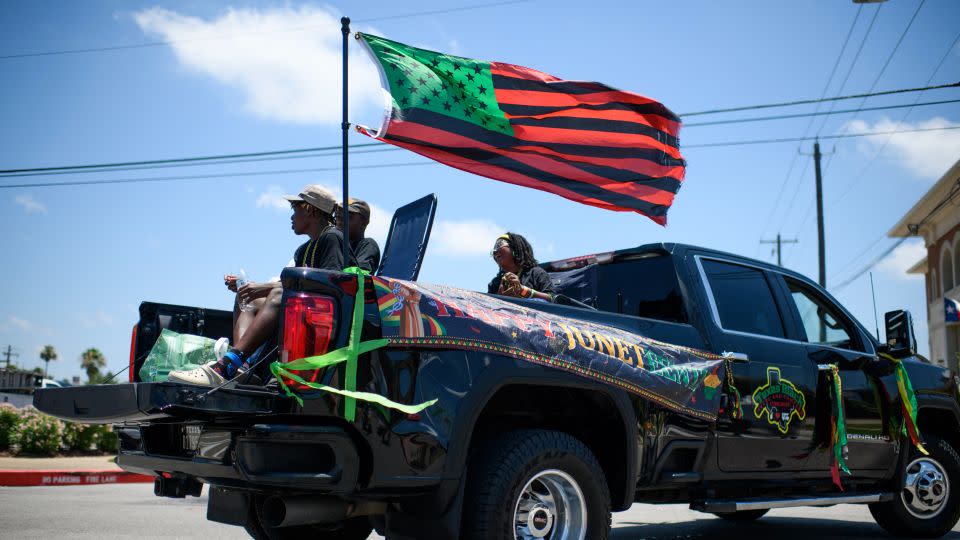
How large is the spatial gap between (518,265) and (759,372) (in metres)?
1.79

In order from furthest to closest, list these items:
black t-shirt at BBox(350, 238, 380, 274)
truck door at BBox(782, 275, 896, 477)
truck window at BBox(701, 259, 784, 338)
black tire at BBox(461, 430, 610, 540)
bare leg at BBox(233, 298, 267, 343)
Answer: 1. truck door at BBox(782, 275, 896, 477)
2. truck window at BBox(701, 259, 784, 338)
3. black t-shirt at BBox(350, 238, 380, 274)
4. bare leg at BBox(233, 298, 267, 343)
5. black tire at BBox(461, 430, 610, 540)

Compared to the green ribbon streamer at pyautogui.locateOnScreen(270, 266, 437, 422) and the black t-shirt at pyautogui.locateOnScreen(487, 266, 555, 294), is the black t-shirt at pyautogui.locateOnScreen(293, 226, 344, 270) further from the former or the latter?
the black t-shirt at pyautogui.locateOnScreen(487, 266, 555, 294)

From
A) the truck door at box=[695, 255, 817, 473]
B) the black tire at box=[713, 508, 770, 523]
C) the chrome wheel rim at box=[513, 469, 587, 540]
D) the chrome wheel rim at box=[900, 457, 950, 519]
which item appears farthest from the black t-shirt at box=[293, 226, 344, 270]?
the chrome wheel rim at box=[900, 457, 950, 519]

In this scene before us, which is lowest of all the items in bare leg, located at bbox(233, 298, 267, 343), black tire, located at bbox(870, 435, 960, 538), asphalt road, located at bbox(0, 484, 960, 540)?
asphalt road, located at bbox(0, 484, 960, 540)

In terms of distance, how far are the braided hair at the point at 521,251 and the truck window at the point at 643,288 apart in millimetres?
517

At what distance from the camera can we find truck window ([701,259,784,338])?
565cm

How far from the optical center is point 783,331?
597cm

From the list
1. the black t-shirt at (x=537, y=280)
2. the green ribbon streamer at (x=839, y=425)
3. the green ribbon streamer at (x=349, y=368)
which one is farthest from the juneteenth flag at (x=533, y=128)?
the green ribbon streamer at (x=839, y=425)

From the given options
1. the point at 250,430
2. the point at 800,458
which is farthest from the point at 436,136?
the point at 800,458

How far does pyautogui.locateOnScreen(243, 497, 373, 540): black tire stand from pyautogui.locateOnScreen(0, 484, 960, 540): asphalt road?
1.66 metres

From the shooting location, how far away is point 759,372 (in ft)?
17.9

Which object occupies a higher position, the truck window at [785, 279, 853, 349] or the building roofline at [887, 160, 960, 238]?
the building roofline at [887, 160, 960, 238]

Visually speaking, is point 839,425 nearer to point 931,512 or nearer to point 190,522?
point 931,512

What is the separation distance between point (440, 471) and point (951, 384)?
5.19 m
